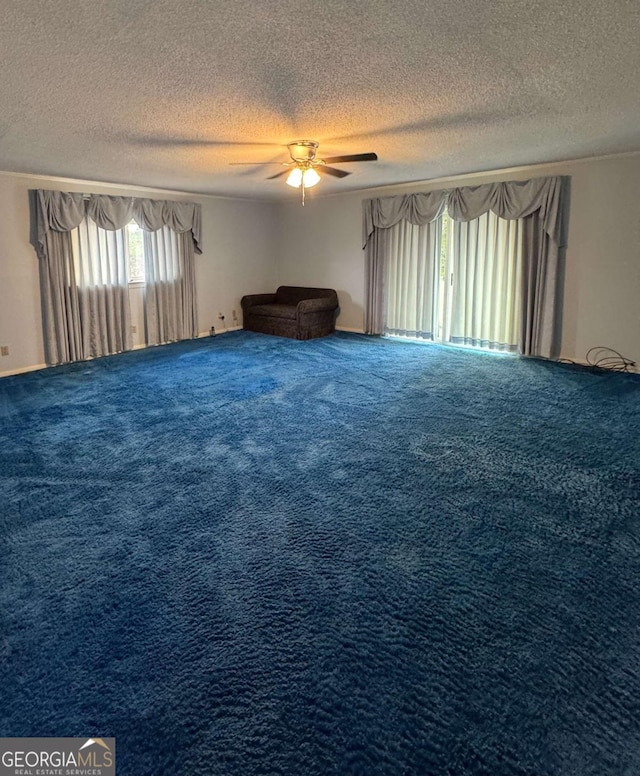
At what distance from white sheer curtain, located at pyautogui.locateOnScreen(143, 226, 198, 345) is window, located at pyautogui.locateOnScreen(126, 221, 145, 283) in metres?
0.08

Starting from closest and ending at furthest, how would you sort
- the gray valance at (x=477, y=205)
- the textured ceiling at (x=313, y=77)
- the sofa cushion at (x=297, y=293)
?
the textured ceiling at (x=313, y=77), the gray valance at (x=477, y=205), the sofa cushion at (x=297, y=293)

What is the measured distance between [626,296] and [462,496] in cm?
378

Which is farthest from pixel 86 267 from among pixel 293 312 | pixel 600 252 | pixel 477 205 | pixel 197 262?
pixel 600 252

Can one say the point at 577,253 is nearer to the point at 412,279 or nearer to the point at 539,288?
the point at 539,288

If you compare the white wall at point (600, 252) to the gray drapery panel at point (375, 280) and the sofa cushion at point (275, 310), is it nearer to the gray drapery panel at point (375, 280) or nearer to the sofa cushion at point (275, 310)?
the gray drapery panel at point (375, 280)

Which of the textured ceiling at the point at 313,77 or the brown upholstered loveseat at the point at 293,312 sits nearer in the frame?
the textured ceiling at the point at 313,77

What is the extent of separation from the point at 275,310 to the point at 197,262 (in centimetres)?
138

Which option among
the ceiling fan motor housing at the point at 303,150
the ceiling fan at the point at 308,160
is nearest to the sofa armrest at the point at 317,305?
the ceiling fan at the point at 308,160

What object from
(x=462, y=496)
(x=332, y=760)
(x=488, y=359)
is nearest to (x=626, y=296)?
(x=488, y=359)

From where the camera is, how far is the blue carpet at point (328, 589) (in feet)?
4.85

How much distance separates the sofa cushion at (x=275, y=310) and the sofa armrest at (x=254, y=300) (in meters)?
0.21

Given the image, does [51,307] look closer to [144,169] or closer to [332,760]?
[144,169]

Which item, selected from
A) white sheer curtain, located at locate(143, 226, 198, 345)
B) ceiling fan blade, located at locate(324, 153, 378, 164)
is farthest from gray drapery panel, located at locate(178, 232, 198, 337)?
ceiling fan blade, located at locate(324, 153, 378, 164)

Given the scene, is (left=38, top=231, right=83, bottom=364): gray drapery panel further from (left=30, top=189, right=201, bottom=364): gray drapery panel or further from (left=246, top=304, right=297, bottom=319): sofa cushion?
(left=246, top=304, right=297, bottom=319): sofa cushion
